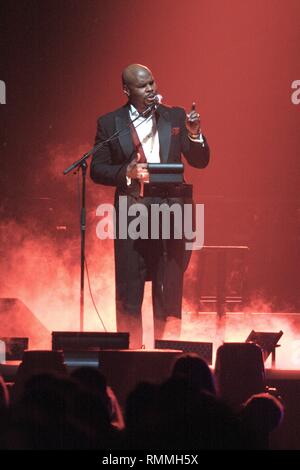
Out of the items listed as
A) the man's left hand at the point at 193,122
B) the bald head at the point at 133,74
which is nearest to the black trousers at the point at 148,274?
the man's left hand at the point at 193,122

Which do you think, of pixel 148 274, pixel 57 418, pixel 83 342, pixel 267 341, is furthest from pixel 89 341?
pixel 57 418

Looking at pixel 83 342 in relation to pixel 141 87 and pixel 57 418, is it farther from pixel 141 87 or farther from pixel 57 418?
pixel 57 418

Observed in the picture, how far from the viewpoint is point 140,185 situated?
17.3ft

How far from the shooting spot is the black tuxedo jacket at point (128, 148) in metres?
5.32

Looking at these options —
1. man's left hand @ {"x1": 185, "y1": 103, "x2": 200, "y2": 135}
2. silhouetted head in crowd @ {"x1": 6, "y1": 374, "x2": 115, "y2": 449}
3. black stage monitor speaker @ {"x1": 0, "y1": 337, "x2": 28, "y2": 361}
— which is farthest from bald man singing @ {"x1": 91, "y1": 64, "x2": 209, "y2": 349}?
silhouetted head in crowd @ {"x1": 6, "y1": 374, "x2": 115, "y2": 449}

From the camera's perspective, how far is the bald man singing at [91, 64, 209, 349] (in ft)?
17.5

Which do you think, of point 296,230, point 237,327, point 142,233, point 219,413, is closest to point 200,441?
point 219,413

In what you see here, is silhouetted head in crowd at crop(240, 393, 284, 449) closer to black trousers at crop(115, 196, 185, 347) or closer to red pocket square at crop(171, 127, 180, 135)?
black trousers at crop(115, 196, 185, 347)

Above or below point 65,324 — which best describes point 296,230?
above

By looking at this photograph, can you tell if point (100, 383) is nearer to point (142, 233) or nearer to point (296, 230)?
point (142, 233)

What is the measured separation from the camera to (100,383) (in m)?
3.44
